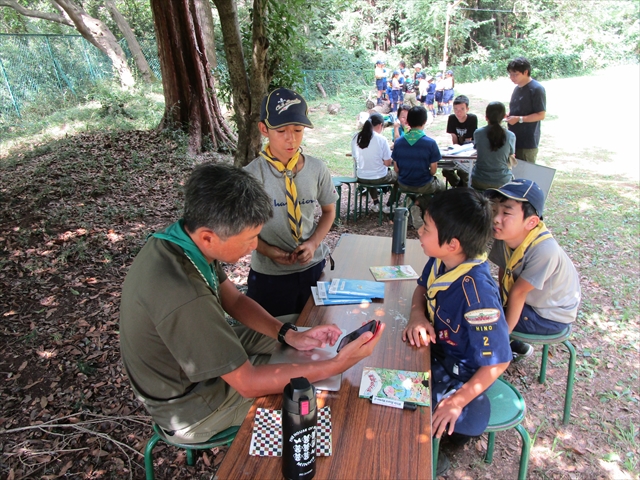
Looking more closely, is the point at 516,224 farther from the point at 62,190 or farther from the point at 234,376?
the point at 62,190

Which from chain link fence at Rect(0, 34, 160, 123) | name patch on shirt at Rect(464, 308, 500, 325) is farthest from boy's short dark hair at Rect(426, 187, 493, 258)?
chain link fence at Rect(0, 34, 160, 123)

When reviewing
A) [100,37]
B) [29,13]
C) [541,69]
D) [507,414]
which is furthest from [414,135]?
[541,69]

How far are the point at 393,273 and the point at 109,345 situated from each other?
244 centimetres

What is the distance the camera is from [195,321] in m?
1.44

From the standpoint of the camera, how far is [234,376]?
1.51 m

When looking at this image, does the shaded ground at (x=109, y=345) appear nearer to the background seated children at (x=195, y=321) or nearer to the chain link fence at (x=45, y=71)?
the background seated children at (x=195, y=321)

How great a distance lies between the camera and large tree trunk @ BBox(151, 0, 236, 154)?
721cm

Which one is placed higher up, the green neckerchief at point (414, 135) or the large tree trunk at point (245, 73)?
the large tree trunk at point (245, 73)

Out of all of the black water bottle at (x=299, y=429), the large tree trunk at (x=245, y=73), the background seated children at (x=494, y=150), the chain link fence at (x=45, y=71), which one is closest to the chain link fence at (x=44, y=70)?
the chain link fence at (x=45, y=71)

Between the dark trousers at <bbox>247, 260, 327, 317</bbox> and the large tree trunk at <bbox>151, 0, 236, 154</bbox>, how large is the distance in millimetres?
5636

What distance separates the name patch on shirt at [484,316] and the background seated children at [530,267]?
751 millimetres

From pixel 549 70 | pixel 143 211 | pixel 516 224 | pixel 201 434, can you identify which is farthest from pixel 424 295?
pixel 549 70

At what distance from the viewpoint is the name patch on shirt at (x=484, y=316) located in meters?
1.75

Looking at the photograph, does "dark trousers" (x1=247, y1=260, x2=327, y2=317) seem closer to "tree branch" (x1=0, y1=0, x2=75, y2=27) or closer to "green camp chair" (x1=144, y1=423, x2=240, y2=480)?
"green camp chair" (x1=144, y1=423, x2=240, y2=480)
